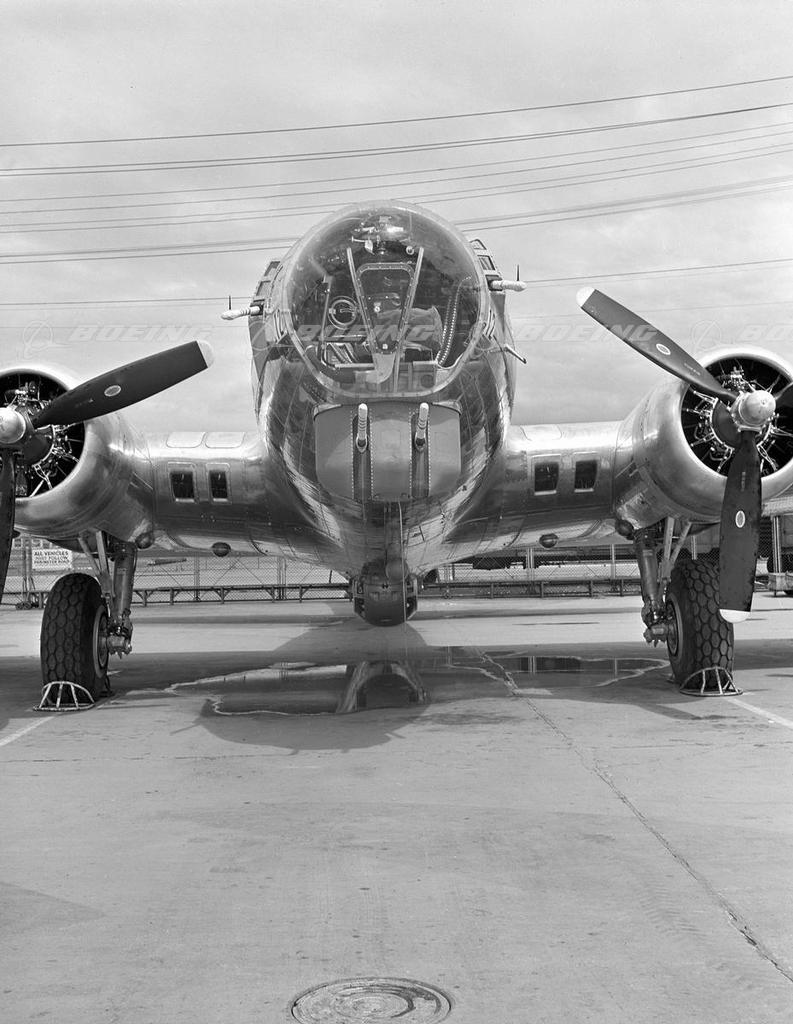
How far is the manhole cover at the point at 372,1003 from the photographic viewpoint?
3154 millimetres

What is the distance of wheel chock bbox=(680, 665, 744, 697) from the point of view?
1039 centimetres

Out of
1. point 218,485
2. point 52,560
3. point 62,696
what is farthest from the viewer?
point 52,560

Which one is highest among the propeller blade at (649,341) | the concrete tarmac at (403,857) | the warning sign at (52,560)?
the propeller blade at (649,341)

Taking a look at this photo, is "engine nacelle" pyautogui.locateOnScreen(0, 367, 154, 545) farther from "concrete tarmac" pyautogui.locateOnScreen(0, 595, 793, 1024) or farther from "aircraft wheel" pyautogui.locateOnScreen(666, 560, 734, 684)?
"aircraft wheel" pyautogui.locateOnScreen(666, 560, 734, 684)

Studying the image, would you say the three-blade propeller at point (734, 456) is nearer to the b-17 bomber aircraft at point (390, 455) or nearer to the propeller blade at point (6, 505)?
the b-17 bomber aircraft at point (390, 455)

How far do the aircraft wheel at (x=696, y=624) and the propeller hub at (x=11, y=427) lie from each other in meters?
6.72

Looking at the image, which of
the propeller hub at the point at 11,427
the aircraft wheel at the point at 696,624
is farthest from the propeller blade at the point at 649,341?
the propeller hub at the point at 11,427

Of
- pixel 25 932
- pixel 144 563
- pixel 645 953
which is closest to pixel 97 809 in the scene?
pixel 25 932

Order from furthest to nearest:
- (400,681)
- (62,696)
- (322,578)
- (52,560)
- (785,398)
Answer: (322,578) < (52,560) < (400,681) < (62,696) < (785,398)

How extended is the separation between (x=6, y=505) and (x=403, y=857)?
6.05m

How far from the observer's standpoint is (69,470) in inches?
405

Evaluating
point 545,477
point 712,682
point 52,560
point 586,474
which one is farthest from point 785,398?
point 52,560

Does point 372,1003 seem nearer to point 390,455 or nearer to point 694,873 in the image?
point 694,873

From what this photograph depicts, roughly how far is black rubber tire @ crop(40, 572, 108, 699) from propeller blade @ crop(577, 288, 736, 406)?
5.89 metres
